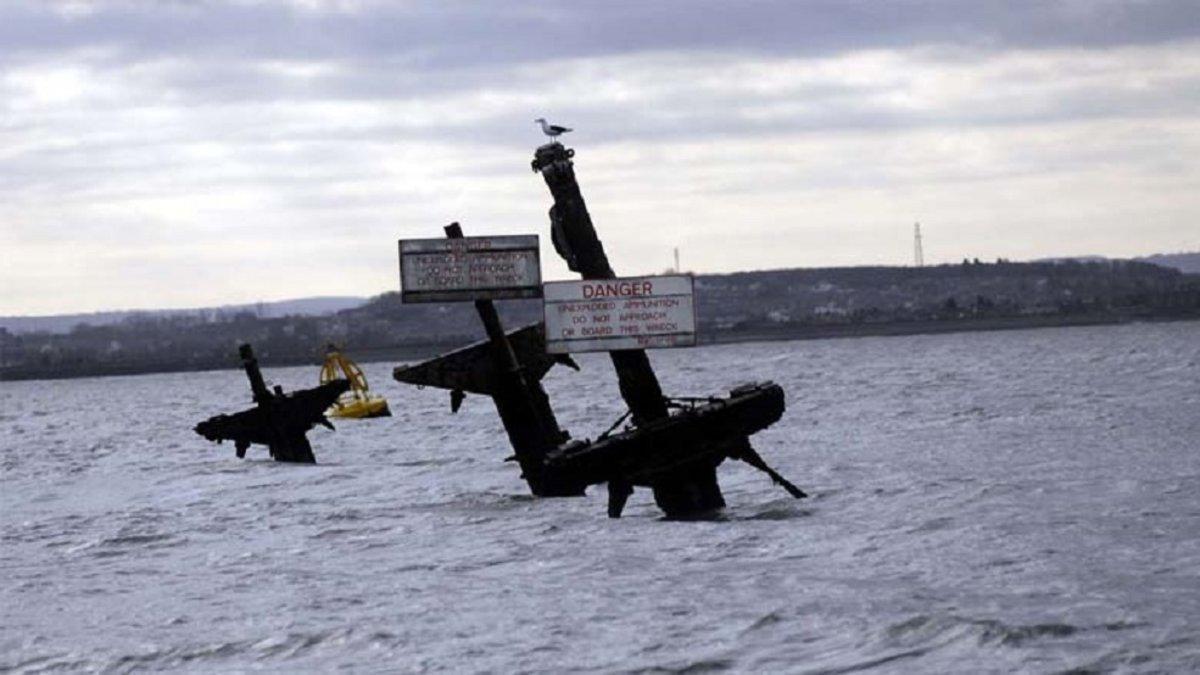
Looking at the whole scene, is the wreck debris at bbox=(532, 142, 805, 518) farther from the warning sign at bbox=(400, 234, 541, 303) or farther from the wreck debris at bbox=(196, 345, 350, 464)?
the wreck debris at bbox=(196, 345, 350, 464)

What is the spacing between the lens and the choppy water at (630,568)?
20.2 m

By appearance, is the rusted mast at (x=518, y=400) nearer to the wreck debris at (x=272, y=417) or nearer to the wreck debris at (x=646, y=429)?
the wreck debris at (x=646, y=429)

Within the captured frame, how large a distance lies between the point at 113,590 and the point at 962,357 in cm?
14909

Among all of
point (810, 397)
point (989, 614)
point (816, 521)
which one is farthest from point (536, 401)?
point (810, 397)

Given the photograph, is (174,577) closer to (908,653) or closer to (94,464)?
(908,653)

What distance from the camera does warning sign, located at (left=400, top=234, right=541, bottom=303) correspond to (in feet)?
102

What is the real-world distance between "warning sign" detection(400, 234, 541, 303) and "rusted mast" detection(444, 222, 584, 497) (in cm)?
19

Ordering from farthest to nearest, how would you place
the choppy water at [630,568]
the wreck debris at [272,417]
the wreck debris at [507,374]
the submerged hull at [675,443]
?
the wreck debris at [272,417], the wreck debris at [507,374], the submerged hull at [675,443], the choppy water at [630,568]

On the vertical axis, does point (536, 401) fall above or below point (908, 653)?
above

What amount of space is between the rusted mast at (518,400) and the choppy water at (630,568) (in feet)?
3.41

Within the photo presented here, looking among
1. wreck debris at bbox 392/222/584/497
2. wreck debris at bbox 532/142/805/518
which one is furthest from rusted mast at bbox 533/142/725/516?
wreck debris at bbox 392/222/584/497

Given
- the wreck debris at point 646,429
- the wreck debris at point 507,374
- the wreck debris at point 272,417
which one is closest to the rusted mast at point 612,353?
the wreck debris at point 646,429

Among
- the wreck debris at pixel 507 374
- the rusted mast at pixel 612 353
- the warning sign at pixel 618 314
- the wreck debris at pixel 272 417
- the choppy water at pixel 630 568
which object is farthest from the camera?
the wreck debris at pixel 272 417

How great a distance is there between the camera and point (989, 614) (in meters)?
21.1
